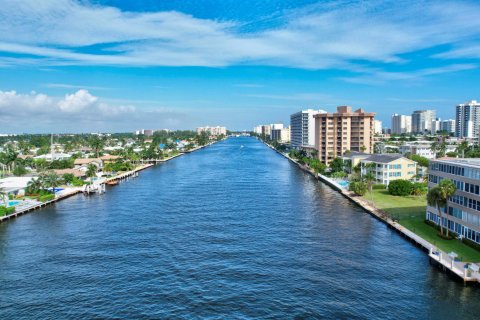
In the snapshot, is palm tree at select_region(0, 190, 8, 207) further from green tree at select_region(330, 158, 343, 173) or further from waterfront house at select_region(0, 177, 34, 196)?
green tree at select_region(330, 158, 343, 173)

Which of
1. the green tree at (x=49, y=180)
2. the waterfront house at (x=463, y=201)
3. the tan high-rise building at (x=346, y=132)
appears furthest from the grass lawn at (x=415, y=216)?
the green tree at (x=49, y=180)

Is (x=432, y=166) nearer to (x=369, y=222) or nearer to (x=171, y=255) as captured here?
(x=369, y=222)

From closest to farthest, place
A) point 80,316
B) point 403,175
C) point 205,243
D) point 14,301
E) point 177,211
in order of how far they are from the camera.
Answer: point 80,316 < point 14,301 < point 205,243 < point 177,211 < point 403,175

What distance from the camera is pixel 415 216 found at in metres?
60.8

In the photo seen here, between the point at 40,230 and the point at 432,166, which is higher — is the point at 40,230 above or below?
below

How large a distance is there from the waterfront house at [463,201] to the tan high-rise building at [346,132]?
297 feet

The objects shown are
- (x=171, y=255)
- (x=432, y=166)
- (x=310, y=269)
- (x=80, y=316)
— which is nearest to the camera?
(x=80, y=316)

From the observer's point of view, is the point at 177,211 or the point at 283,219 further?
the point at 177,211

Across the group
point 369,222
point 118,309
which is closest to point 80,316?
point 118,309

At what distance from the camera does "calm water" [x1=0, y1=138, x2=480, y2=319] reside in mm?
33156

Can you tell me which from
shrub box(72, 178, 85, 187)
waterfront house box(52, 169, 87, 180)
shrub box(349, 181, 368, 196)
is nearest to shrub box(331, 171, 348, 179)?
shrub box(349, 181, 368, 196)

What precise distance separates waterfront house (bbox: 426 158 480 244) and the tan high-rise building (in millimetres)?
90510

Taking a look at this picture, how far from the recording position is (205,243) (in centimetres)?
4988

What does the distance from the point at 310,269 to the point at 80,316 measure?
70.3 ft
